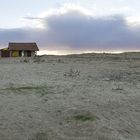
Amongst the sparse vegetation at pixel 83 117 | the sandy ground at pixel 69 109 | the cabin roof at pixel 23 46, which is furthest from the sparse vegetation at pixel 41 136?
the cabin roof at pixel 23 46

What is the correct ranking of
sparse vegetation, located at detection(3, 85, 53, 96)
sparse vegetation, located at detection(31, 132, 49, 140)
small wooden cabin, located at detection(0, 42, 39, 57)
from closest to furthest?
sparse vegetation, located at detection(31, 132, 49, 140) → sparse vegetation, located at detection(3, 85, 53, 96) → small wooden cabin, located at detection(0, 42, 39, 57)

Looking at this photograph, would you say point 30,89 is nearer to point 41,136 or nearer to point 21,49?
point 41,136

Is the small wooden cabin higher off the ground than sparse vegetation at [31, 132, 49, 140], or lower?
higher

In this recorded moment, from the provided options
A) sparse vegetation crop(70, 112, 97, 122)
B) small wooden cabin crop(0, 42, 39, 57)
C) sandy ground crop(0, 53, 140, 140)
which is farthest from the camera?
small wooden cabin crop(0, 42, 39, 57)

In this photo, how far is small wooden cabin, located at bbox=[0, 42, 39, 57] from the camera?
56.2 m

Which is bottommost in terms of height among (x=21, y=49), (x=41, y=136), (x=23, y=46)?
(x=41, y=136)

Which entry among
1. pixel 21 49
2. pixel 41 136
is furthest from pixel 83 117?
pixel 21 49

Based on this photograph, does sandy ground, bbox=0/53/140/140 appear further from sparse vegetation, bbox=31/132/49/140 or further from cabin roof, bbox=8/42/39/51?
cabin roof, bbox=8/42/39/51

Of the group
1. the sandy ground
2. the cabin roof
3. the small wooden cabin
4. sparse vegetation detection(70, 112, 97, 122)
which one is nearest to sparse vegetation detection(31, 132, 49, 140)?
the sandy ground

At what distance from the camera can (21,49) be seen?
57188 millimetres

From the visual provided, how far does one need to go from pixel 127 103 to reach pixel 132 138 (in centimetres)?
242

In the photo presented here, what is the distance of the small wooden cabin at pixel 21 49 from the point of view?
2214 inches

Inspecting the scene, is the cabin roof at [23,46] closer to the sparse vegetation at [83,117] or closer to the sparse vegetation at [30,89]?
the sparse vegetation at [30,89]

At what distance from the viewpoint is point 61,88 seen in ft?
51.5
